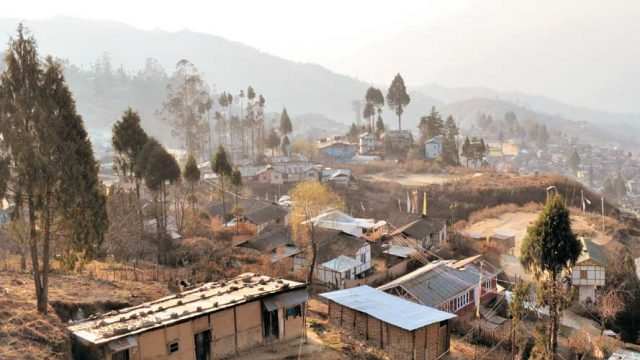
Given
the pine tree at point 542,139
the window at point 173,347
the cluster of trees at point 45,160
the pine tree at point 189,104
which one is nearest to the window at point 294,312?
the window at point 173,347

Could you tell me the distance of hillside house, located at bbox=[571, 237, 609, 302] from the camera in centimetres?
2856

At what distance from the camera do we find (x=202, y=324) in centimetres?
1581

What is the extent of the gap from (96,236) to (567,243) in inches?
572

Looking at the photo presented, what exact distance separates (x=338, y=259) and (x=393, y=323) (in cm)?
1058

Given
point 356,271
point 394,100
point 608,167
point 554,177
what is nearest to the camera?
point 356,271

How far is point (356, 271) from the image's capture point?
95.2 ft

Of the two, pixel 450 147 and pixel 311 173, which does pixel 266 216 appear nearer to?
pixel 311 173

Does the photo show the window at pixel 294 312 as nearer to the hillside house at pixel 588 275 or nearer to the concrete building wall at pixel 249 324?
the concrete building wall at pixel 249 324

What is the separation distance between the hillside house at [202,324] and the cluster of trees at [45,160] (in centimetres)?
272

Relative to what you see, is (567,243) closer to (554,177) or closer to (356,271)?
(356,271)

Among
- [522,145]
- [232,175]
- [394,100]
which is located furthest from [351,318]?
[522,145]

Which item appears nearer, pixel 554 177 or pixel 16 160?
pixel 16 160

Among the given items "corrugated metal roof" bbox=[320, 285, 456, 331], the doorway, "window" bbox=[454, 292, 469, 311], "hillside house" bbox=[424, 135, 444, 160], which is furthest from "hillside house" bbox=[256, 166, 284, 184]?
the doorway

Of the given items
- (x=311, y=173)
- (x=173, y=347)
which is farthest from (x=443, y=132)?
(x=173, y=347)
